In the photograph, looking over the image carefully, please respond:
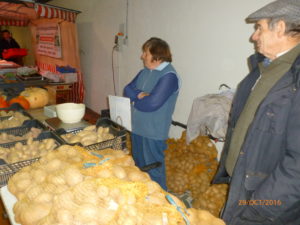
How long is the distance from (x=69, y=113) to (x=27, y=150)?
722 millimetres

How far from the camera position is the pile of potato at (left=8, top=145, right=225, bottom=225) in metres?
0.84

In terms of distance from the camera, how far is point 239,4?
241cm

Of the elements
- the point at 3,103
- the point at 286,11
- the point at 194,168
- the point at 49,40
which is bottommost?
the point at 194,168

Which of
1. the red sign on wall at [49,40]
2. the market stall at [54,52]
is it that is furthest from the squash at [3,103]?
the red sign on wall at [49,40]

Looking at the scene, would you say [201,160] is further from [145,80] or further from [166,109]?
[145,80]

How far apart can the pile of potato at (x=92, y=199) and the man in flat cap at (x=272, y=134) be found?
44 cm

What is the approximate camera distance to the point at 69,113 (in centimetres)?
234

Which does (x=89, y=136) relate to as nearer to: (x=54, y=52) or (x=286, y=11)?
(x=286, y=11)

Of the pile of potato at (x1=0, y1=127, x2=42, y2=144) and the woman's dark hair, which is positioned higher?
the woman's dark hair

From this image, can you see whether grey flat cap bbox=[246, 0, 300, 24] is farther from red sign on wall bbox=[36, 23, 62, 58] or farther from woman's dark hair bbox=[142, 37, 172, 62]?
red sign on wall bbox=[36, 23, 62, 58]

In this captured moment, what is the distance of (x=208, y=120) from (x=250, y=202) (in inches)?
47.5

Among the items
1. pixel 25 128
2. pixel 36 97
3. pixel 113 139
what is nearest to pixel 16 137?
pixel 25 128

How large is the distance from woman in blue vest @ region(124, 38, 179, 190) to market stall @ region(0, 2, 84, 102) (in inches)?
78.0

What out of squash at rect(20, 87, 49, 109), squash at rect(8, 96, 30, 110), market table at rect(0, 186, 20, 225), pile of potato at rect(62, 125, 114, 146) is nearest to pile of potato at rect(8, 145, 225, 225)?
market table at rect(0, 186, 20, 225)
